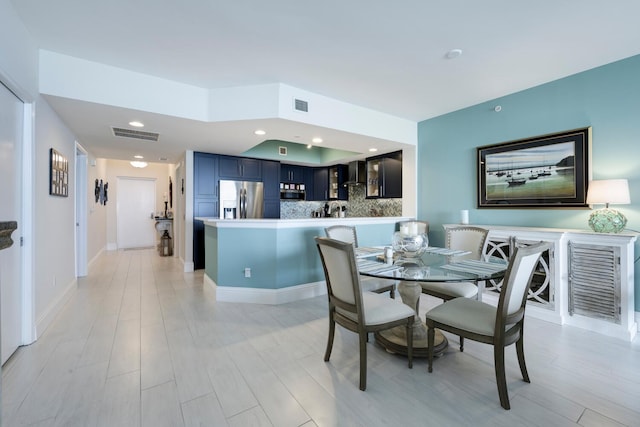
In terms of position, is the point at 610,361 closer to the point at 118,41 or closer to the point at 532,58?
the point at 532,58

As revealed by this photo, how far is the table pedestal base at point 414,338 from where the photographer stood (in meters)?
2.22

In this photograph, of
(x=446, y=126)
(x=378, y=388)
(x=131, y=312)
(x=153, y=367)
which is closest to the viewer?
(x=378, y=388)

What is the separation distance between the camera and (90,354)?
7.48ft

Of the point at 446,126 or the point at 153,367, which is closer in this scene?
the point at 153,367

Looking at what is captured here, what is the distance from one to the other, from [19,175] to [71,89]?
3.02 feet

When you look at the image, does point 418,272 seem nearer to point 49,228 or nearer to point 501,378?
point 501,378

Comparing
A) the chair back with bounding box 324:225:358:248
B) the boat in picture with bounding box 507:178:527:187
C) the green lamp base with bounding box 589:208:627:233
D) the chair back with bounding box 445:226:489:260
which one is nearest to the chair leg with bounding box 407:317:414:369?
the chair back with bounding box 445:226:489:260

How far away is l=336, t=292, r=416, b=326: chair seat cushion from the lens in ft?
6.35

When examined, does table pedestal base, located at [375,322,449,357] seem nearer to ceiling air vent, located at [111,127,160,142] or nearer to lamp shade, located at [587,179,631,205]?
lamp shade, located at [587,179,631,205]

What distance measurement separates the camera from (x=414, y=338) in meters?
2.36

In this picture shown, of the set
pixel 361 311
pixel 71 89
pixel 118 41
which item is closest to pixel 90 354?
pixel 361 311

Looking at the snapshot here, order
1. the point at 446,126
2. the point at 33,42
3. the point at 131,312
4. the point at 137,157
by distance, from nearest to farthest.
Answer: the point at 33,42 < the point at 131,312 < the point at 446,126 < the point at 137,157

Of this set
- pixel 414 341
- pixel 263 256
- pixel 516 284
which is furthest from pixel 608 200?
pixel 263 256

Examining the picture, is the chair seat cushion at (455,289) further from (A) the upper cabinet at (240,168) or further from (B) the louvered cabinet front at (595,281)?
(A) the upper cabinet at (240,168)
